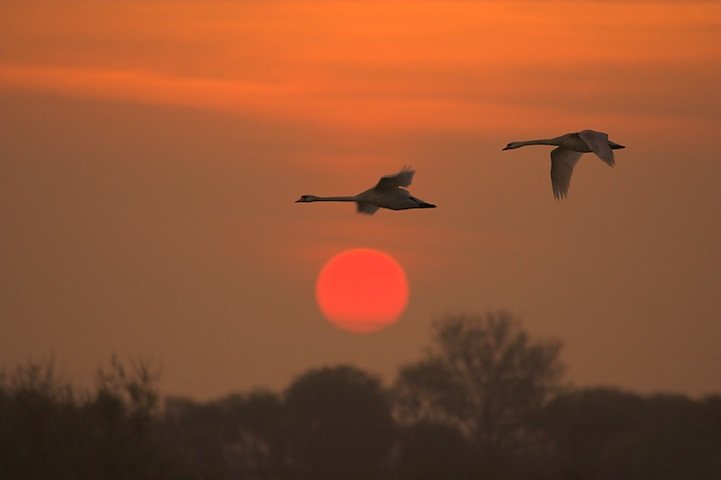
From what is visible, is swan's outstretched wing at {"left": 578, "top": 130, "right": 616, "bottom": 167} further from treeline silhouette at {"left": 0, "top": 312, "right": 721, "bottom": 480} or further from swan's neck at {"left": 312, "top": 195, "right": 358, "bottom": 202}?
treeline silhouette at {"left": 0, "top": 312, "right": 721, "bottom": 480}

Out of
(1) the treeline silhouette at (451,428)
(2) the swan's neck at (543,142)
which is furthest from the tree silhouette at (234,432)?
(2) the swan's neck at (543,142)

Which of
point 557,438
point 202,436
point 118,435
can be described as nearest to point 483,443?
point 557,438

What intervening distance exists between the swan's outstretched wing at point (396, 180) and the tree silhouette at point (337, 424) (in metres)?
65.5

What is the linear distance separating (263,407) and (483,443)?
16.0m

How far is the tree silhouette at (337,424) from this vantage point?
352ft

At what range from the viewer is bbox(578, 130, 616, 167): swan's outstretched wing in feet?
123

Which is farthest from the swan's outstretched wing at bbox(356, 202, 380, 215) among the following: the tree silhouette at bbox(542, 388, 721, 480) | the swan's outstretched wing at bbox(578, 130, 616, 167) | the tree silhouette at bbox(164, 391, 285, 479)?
the tree silhouette at bbox(164, 391, 285, 479)

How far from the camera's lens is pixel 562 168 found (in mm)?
42406

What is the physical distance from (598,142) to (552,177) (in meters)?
3.83

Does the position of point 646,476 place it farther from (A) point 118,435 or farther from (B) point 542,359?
(A) point 118,435

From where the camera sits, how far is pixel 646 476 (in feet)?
314

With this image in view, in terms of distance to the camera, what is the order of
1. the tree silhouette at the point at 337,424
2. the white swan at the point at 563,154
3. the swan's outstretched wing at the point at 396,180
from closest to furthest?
the swan's outstretched wing at the point at 396,180 < the white swan at the point at 563,154 < the tree silhouette at the point at 337,424

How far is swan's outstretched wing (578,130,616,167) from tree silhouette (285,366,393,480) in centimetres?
6512

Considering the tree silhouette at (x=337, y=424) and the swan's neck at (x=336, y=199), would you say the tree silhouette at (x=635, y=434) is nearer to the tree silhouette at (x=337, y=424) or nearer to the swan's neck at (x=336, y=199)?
the tree silhouette at (x=337, y=424)
